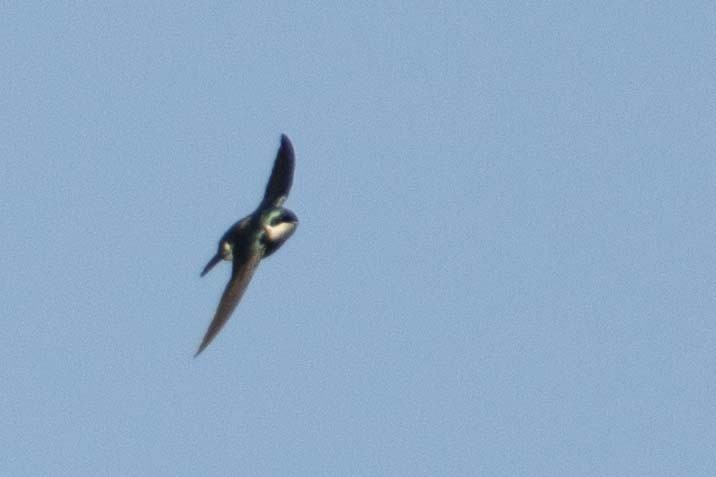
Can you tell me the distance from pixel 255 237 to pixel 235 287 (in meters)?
1.07

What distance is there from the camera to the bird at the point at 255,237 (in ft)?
85.9

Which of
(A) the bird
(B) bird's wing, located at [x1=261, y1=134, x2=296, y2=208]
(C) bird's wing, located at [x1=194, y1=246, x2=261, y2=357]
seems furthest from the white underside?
(B) bird's wing, located at [x1=261, y1=134, x2=296, y2=208]

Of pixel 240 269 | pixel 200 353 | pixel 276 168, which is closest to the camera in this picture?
pixel 200 353

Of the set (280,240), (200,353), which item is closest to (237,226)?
(280,240)

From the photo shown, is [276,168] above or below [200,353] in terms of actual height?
above

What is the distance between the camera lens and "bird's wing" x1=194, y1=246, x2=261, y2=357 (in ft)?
83.9

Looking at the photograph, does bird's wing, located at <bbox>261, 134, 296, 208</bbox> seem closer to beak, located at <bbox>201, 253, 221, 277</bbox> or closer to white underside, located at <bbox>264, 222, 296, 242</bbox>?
white underside, located at <bbox>264, 222, 296, 242</bbox>

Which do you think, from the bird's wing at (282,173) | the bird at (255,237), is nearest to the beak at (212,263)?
the bird at (255,237)

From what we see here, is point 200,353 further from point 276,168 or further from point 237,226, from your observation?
point 276,168

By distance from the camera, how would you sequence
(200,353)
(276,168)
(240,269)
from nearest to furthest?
(200,353)
(240,269)
(276,168)

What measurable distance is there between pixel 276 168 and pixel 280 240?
1774mm

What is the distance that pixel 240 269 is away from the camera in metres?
26.8

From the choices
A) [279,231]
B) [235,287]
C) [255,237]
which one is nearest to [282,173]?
[279,231]

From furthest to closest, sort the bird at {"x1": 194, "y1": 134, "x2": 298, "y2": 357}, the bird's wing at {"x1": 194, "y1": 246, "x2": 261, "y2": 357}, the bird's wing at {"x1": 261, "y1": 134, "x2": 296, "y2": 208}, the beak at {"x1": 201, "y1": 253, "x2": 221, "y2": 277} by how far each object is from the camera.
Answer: the bird's wing at {"x1": 261, "y1": 134, "x2": 296, "y2": 208}
the beak at {"x1": 201, "y1": 253, "x2": 221, "y2": 277}
the bird at {"x1": 194, "y1": 134, "x2": 298, "y2": 357}
the bird's wing at {"x1": 194, "y1": 246, "x2": 261, "y2": 357}
